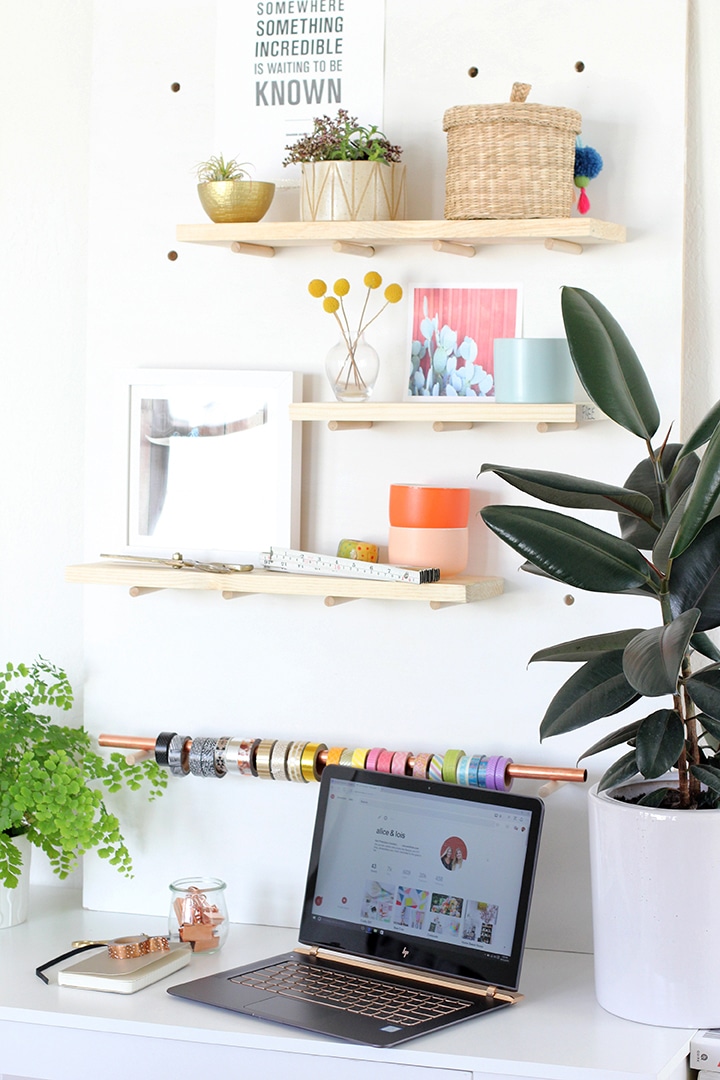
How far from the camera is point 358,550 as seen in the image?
1853 mm

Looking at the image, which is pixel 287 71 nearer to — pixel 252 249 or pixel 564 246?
pixel 252 249

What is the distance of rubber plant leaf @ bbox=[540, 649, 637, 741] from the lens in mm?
1518

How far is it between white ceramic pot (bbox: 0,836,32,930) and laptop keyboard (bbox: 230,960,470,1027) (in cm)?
43

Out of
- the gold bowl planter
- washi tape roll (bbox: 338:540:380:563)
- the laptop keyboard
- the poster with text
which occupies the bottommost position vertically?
the laptop keyboard

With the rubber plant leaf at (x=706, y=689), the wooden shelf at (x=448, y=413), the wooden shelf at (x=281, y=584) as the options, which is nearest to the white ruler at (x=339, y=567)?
the wooden shelf at (x=281, y=584)

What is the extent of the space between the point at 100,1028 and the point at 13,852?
15.2 inches

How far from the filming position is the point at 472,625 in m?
1.90

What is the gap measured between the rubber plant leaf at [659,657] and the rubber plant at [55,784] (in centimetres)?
87

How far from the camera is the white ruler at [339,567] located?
176 cm

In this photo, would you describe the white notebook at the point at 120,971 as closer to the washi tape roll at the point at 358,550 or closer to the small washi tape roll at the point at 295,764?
the small washi tape roll at the point at 295,764

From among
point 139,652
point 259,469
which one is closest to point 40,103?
point 259,469

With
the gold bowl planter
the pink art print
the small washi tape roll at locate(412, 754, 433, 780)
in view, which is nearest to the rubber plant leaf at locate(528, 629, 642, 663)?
the small washi tape roll at locate(412, 754, 433, 780)

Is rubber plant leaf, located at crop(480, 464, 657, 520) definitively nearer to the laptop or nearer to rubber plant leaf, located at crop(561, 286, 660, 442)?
rubber plant leaf, located at crop(561, 286, 660, 442)

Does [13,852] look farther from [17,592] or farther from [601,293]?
[601,293]
